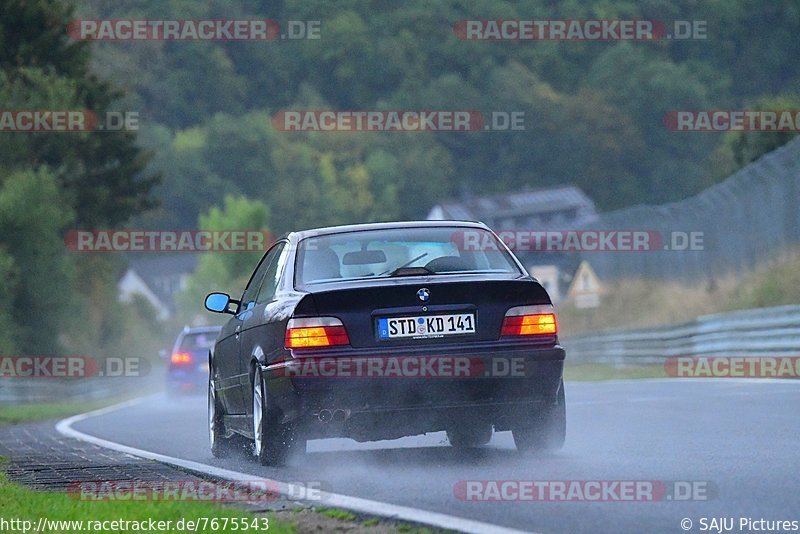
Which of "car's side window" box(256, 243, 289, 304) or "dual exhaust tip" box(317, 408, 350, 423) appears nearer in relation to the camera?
"dual exhaust tip" box(317, 408, 350, 423)

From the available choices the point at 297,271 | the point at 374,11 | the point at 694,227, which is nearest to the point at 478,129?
the point at 374,11

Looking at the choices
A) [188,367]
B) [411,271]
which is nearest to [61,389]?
[188,367]

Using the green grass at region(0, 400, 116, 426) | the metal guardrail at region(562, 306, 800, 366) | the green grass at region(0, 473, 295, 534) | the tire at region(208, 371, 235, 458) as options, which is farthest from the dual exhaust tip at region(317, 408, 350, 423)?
the green grass at region(0, 400, 116, 426)

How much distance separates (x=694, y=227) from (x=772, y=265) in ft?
14.7

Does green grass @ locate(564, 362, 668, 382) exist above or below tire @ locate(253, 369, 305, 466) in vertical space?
below

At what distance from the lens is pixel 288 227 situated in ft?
484

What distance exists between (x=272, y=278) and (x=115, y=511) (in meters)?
3.58

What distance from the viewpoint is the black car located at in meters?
10.3

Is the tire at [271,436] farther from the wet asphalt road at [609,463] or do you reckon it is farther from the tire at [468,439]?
the tire at [468,439]

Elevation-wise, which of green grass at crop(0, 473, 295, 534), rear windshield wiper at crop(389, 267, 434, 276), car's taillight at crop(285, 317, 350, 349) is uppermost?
rear windshield wiper at crop(389, 267, 434, 276)

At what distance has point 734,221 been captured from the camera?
29.8 metres

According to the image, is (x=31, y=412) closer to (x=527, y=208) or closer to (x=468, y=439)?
(x=468, y=439)

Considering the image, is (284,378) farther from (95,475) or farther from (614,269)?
(614,269)

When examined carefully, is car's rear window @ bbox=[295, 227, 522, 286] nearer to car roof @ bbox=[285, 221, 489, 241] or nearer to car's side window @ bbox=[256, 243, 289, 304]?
car roof @ bbox=[285, 221, 489, 241]
